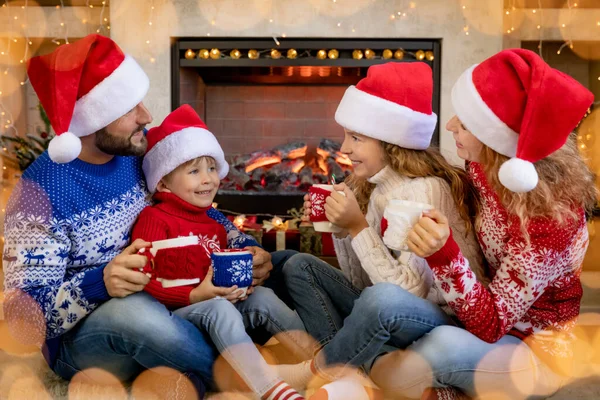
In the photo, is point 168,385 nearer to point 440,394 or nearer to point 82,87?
point 440,394

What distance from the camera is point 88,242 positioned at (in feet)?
5.30

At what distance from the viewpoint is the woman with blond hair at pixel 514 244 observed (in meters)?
1.37

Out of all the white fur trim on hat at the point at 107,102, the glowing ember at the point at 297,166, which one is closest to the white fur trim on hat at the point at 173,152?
the white fur trim on hat at the point at 107,102

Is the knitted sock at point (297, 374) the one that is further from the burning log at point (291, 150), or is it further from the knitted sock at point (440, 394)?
the burning log at point (291, 150)

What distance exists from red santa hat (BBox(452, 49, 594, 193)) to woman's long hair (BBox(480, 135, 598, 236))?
0.21 feet

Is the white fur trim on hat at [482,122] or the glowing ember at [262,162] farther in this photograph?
the glowing ember at [262,162]

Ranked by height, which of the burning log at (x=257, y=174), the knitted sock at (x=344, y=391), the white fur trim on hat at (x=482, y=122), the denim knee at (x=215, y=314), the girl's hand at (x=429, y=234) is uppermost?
the white fur trim on hat at (x=482, y=122)

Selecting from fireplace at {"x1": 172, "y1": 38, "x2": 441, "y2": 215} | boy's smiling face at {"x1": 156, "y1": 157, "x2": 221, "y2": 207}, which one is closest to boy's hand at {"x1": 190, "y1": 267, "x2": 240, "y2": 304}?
boy's smiling face at {"x1": 156, "y1": 157, "x2": 221, "y2": 207}

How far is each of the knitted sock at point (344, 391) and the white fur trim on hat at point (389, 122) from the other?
2.07 feet

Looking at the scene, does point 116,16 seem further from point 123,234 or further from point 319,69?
point 123,234

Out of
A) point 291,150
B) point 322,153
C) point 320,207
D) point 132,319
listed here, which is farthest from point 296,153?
point 132,319

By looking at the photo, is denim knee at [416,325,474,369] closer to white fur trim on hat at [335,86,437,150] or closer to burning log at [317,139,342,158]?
white fur trim on hat at [335,86,437,150]

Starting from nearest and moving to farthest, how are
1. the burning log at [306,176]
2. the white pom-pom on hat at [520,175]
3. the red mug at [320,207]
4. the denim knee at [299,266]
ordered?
the white pom-pom on hat at [520,175], the red mug at [320,207], the denim knee at [299,266], the burning log at [306,176]

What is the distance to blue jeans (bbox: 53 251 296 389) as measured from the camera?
1508 mm
